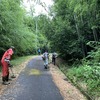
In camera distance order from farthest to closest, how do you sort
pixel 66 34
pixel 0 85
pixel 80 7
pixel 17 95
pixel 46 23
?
1. pixel 46 23
2. pixel 66 34
3. pixel 80 7
4. pixel 0 85
5. pixel 17 95

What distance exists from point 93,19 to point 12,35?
6.25m

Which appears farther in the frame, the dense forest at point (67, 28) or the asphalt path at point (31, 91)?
the dense forest at point (67, 28)

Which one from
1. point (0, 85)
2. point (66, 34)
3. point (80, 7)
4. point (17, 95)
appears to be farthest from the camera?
point (66, 34)

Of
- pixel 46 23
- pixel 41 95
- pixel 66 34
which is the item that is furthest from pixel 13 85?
pixel 46 23

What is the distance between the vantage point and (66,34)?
19891mm

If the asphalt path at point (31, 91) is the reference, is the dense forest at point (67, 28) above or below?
above

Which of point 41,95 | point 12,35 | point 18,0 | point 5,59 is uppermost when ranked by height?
point 18,0

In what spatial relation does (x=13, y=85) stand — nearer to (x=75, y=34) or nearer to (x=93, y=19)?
(x=93, y=19)

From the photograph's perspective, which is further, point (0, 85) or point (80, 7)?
point (80, 7)

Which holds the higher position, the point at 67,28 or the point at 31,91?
the point at 67,28

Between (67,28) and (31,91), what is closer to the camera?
(31,91)

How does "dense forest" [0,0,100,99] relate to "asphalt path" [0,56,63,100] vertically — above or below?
above

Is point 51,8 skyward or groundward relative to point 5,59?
skyward

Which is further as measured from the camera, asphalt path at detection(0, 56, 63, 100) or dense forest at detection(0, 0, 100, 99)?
dense forest at detection(0, 0, 100, 99)
